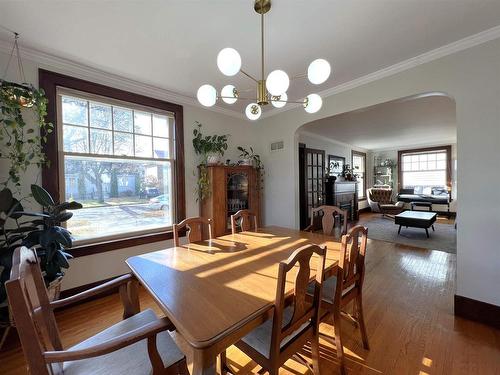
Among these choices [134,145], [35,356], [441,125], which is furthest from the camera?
[441,125]

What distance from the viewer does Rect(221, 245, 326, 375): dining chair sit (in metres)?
1.00

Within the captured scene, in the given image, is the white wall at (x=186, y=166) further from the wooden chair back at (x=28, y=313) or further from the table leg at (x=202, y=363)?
the table leg at (x=202, y=363)

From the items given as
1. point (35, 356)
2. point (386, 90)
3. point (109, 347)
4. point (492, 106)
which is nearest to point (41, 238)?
point (35, 356)

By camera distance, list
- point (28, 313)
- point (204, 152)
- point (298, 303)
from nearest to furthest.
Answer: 1. point (28, 313)
2. point (298, 303)
3. point (204, 152)

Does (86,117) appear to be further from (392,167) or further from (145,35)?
(392,167)

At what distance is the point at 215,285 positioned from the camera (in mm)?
1186

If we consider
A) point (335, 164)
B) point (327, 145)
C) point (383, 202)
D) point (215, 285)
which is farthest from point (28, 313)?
point (383, 202)

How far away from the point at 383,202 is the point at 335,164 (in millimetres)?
2398

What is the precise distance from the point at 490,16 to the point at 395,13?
76 centimetres

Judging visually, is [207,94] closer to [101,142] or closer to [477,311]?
[101,142]

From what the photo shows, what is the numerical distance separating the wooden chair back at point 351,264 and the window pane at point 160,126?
106 inches

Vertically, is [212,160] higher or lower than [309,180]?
higher

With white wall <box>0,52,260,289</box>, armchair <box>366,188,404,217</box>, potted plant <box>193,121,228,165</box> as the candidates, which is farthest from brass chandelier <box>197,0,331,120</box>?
armchair <box>366,188,404,217</box>

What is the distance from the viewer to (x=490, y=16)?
5.47ft
